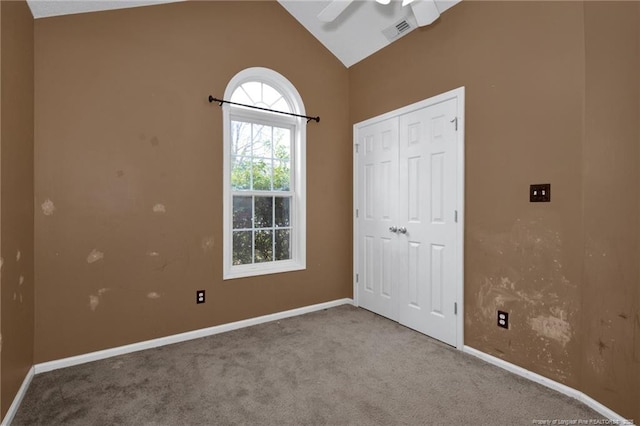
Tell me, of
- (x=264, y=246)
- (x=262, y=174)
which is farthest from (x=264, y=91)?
(x=264, y=246)

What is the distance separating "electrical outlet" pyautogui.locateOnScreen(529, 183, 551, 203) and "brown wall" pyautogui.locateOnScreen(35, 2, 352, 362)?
2287 mm

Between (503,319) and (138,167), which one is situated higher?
(138,167)

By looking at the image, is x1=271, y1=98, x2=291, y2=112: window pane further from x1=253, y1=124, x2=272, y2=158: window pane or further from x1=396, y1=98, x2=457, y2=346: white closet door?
x1=396, y1=98, x2=457, y2=346: white closet door

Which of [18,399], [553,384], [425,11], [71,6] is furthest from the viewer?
[425,11]

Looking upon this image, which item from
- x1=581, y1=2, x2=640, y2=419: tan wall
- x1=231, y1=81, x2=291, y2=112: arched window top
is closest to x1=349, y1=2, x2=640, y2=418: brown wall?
x1=581, y1=2, x2=640, y2=419: tan wall

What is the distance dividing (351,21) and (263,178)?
1.80m

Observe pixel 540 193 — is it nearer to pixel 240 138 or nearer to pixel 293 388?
pixel 293 388

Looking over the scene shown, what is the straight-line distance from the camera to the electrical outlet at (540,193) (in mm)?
2183

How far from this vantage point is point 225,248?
311 centimetres

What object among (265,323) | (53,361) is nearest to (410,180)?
(265,323)

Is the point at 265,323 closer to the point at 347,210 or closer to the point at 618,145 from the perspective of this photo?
the point at 347,210

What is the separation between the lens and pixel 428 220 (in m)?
2.96

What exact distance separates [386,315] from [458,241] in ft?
3.94

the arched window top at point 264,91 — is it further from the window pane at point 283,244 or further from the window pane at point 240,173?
the window pane at point 283,244
